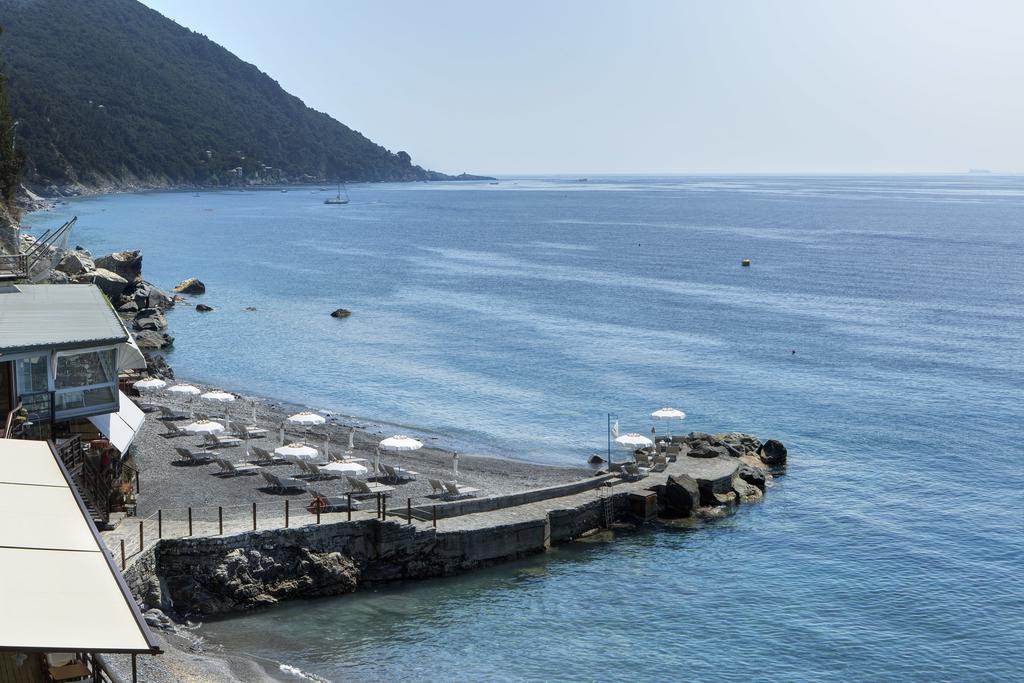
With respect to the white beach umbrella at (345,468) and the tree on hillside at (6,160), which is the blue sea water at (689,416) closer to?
the white beach umbrella at (345,468)

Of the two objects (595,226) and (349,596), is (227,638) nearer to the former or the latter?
(349,596)

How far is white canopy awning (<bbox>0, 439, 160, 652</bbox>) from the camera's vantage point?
9.70m

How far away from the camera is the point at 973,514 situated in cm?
3322

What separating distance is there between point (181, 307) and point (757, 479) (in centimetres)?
5344

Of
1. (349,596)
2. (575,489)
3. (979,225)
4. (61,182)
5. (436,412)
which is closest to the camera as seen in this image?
(349,596)

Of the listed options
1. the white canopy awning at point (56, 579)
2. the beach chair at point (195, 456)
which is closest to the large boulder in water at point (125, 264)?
the beach chair at point (195, 456)

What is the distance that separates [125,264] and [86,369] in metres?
51.2

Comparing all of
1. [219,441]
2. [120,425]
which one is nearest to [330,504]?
[120,425]

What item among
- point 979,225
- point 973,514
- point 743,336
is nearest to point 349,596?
point 973,514

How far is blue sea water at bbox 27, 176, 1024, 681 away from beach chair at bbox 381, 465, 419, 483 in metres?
5.66

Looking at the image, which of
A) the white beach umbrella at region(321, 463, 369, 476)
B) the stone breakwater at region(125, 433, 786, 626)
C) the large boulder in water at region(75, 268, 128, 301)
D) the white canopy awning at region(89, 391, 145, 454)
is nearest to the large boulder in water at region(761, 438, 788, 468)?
the stone breakwater at region(125, 433, 786, 626)

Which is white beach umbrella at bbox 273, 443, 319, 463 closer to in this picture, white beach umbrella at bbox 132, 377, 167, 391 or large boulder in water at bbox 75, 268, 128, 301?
white beach umbrella at bbox 132, 377, 167, 391

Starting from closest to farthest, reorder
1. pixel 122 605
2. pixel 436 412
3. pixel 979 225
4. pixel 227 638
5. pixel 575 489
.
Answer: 1. pixel 122 605
2. pixel 227 638
3. pixel 575 489
4. pixel 436 412
5. pixel 979 225

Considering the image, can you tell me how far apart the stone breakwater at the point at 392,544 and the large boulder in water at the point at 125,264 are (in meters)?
49.2
